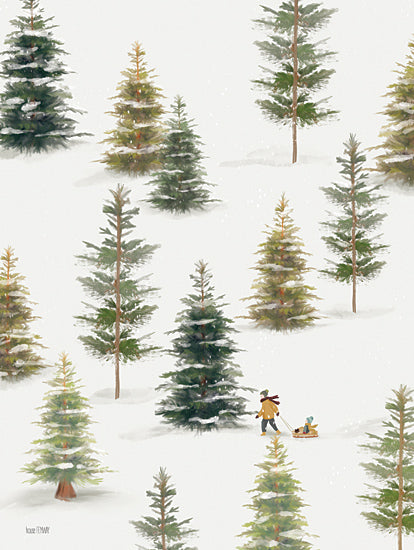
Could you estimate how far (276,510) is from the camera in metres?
25.5

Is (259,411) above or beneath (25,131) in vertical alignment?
beneath

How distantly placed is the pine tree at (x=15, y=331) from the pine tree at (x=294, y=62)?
38.9 ft

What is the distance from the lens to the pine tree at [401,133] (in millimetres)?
46125

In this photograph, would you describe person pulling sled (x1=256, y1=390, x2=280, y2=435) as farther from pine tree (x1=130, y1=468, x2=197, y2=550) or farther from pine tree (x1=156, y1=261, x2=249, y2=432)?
pine tree (x1=130, y1=468, x2=197, y2=550)

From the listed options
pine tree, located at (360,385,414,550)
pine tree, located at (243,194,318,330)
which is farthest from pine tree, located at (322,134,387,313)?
pine tree, located at (360,385,414,550)

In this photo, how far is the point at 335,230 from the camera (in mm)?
42969

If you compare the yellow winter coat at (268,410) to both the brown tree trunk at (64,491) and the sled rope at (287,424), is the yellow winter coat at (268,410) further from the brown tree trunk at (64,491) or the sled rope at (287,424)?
the brown tree trunk at (64,491)

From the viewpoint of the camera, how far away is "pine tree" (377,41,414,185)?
4612 centimetres

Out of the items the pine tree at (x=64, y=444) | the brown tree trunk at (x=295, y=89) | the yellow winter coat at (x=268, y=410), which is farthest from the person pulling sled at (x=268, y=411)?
the brown tree trunk at (x=295, y=89)

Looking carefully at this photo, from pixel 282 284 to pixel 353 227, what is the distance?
3435 millimetres

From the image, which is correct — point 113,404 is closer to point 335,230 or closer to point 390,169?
point 335,230

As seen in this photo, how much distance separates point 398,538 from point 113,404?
42.2 ft

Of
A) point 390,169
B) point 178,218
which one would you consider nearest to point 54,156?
point 178,218

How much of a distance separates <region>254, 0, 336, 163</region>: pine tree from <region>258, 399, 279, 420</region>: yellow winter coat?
1363 cm
